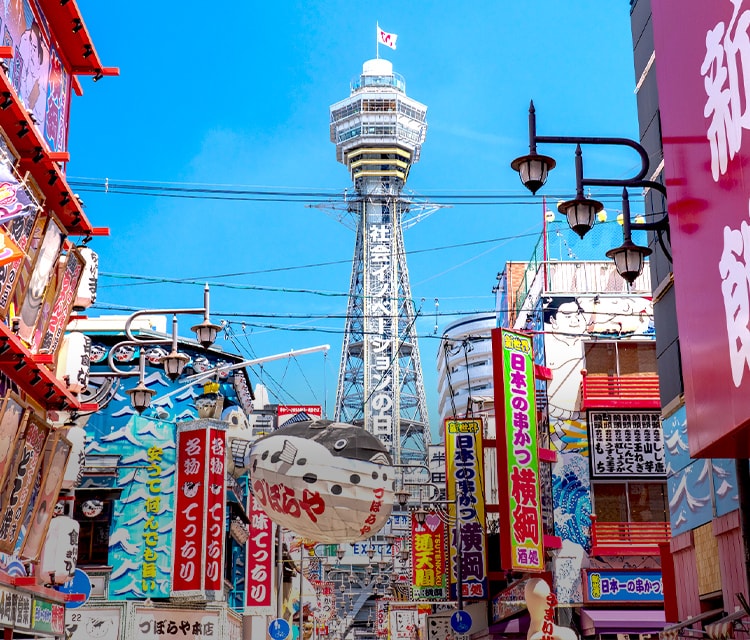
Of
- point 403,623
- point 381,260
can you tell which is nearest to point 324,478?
point 403,623

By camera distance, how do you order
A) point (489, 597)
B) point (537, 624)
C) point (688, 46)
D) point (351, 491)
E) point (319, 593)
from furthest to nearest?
point (319, 593) → point (489, 597) → point (537, 624) → point (351, 491) → point (688, 46)

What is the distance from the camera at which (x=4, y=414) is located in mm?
15930

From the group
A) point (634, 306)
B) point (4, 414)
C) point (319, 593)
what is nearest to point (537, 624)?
point (4, 414)

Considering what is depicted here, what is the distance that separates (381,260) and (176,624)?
102m

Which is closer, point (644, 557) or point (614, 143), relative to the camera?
point (614, 143)

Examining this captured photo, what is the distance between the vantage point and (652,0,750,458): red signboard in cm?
743

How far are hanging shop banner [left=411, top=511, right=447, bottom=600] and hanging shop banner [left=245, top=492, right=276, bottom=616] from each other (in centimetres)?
922

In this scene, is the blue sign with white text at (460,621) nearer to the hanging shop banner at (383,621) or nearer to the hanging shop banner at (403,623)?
the hanging shop banner at (403,623)

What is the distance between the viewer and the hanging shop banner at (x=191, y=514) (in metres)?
27.4

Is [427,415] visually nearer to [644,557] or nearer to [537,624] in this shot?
[644,557]

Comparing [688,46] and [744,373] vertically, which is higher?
[688,46]

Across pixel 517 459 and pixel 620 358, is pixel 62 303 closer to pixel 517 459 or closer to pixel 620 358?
pixel 517 459

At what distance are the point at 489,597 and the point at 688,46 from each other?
2781 cm

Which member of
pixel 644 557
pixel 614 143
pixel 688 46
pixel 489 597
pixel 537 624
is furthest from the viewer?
pixel 489 597
